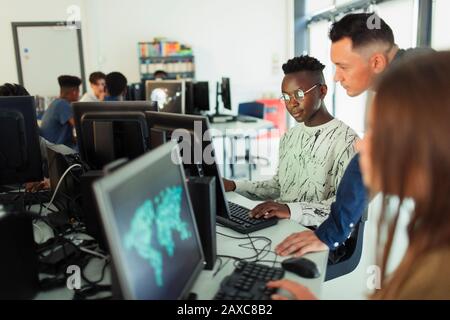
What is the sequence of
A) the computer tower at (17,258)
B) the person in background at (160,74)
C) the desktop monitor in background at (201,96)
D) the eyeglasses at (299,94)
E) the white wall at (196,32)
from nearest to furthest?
the computer tower at (17,258) → the eyeglasses at (299,94) → the desktop monitor in background at (201,96) → the person in background at (160,74) → the white wall at (196,32)

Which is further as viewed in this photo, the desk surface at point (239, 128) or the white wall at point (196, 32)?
the white wall at point (196, 32)

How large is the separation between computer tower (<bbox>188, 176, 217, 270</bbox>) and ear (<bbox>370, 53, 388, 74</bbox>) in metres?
0.88

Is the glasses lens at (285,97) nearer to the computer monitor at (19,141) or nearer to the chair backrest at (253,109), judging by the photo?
the computer monitor at (19,141)

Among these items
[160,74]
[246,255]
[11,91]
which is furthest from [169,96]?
[246,255]

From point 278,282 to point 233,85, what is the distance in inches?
257

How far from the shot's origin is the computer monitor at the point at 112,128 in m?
1.67

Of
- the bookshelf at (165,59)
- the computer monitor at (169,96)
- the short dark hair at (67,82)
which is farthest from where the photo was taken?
the bookshelf at (165,59)

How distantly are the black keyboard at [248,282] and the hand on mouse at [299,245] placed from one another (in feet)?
0.51

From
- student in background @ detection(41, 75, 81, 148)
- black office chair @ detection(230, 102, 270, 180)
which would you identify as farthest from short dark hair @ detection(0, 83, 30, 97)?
black office chair @ detection(230, 102, 270, 180)

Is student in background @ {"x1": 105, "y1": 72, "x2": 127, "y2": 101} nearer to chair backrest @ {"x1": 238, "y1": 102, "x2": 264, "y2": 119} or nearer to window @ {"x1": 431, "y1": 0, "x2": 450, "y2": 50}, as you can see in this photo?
chair backrest @ {"x1": 238, "y1": 102, "x2": 264, "y2": 119}

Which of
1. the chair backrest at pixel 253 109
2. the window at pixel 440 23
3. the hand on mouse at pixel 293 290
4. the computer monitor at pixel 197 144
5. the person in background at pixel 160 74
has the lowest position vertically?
the hand on mouse at pixel 293 290

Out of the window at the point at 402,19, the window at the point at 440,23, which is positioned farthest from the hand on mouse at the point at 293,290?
the window at the point at 402,19

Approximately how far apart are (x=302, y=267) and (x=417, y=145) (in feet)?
1.84
